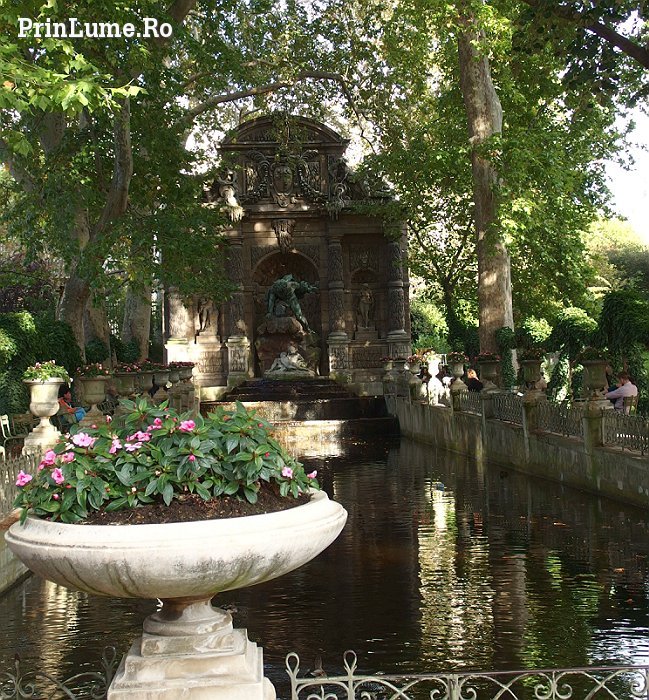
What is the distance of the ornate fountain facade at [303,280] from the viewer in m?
35.0

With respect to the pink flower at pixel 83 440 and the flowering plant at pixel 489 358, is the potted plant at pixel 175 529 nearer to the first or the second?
the pink flower at pixel 83 440

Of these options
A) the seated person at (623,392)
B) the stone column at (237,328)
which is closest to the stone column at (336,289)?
the stone column at (237,328)

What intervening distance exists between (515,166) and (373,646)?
16.3 meters

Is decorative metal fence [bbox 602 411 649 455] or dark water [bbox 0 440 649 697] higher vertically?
decorative metal fence [bbox 602 411 649 455]

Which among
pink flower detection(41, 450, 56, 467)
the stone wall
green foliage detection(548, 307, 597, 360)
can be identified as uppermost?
green foliage detection(548, 307, 597, 360)

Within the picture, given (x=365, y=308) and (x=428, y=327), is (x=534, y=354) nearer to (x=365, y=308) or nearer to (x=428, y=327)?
(x=365, y=308)

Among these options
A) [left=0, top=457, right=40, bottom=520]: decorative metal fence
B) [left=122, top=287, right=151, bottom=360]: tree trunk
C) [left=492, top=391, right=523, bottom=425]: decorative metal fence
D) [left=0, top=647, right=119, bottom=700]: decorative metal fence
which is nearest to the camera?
[left=0, top=647, right=119, bottom=700]: decorative metal fence

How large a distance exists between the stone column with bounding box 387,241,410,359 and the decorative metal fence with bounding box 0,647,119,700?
2920cm

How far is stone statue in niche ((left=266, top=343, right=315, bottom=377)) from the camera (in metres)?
33.7

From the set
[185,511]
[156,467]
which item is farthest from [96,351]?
[185,511]

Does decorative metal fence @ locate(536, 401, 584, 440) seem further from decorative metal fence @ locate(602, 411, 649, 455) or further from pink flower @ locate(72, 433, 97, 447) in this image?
pink flower @ locate(72, 433, 97, 447)

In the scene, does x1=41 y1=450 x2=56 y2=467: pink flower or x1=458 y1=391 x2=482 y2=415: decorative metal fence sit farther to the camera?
x1=458 y1=391 x2=482 y2=415: decorative metal fence

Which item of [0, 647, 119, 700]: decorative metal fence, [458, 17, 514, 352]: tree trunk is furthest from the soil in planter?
[458, 17, 514, 352]: tree trunk

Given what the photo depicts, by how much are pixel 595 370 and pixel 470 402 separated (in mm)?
6540
